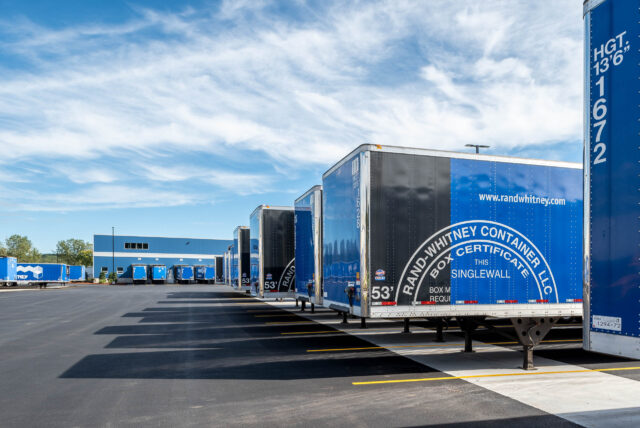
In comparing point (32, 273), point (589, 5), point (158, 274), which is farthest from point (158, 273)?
point (589, 5)

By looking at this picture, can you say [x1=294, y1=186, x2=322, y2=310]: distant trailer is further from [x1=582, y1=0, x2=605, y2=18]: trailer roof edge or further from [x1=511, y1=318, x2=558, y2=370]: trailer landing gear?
[x1=582, y1=0, x2=605, y2=18]: trailer roof edge

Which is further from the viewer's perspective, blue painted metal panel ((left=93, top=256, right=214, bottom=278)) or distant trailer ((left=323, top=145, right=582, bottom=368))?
blue painted metal panel ((left=93, top=256, right=214, bottom=278))

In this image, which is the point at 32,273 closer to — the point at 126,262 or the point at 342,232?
the point at 126,262

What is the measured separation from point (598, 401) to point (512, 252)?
3.60 meters

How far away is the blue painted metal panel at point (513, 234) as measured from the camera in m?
9.65

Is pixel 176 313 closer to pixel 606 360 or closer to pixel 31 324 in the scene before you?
pixel 31 324

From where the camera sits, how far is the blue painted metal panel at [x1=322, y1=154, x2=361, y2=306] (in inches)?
370

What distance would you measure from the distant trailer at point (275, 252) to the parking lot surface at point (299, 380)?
4.88 metres

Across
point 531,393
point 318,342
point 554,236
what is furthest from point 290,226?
point 531,393

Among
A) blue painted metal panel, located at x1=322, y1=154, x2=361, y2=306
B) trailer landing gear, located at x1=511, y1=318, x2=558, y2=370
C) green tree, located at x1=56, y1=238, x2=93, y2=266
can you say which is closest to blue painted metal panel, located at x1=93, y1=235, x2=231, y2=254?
green tree, located at x1=56, y1=238, x2=93, y2=266

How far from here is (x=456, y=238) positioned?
9609mm

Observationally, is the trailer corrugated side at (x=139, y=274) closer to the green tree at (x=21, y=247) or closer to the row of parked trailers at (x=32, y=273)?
the row of parked trailers at (x=32, y=273)

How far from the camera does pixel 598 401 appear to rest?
6863mm

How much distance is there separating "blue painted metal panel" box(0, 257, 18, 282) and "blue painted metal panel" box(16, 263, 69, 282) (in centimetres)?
157
